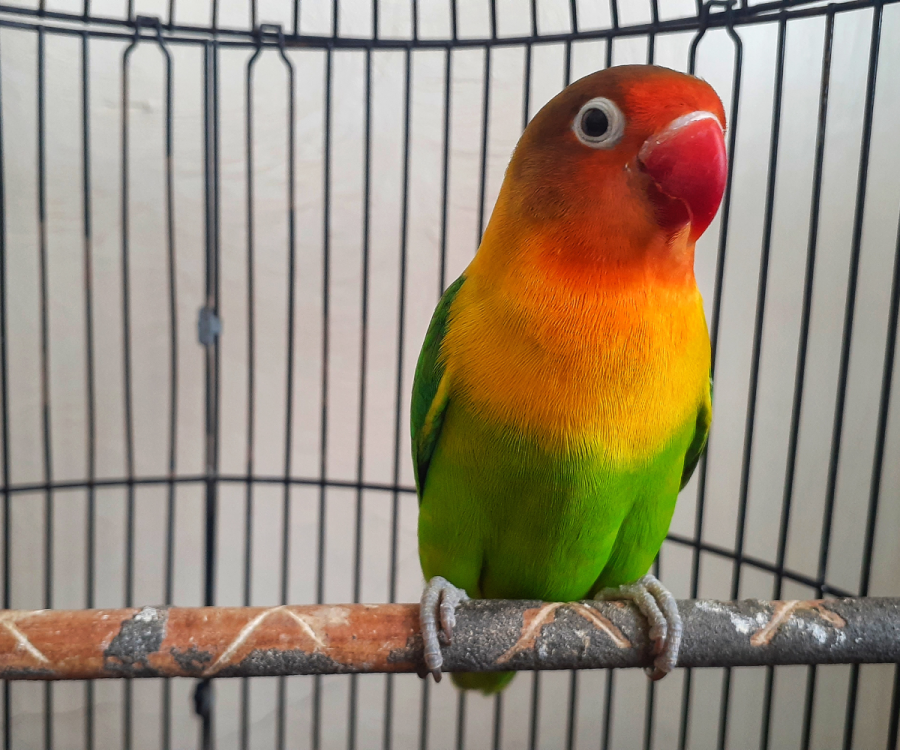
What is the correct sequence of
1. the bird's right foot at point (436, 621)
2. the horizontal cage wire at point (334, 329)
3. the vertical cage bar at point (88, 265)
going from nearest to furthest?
the bird's right foot at point (436, 621) → the vertical cage bar at point (88, 265) → the horizontal cage wire at point (334, 329)

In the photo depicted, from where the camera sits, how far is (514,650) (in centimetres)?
67

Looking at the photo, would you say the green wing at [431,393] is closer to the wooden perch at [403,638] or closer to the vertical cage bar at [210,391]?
the wooden perch at [403,638]

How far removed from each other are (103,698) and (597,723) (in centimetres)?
131

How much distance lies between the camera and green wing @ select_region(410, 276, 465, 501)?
697 millimetres

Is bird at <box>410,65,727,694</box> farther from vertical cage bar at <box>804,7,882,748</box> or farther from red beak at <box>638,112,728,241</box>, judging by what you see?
vertical cage bar at <box>804,7,882,748</box>

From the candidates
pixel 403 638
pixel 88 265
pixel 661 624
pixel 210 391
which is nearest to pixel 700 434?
pixel 661 624

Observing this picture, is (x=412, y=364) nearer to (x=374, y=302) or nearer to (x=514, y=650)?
(x=374, y=302)

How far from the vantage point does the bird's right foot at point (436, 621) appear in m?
0.66

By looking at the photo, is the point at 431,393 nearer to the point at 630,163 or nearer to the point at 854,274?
the point at 630,163

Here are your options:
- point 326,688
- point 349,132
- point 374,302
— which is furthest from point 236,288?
point 326,688

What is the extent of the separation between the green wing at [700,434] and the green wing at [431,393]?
33cm

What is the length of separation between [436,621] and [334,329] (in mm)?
928

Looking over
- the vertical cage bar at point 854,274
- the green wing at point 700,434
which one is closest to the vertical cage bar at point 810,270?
the vertical cage bar at point 854,274

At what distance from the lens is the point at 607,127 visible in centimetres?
58
